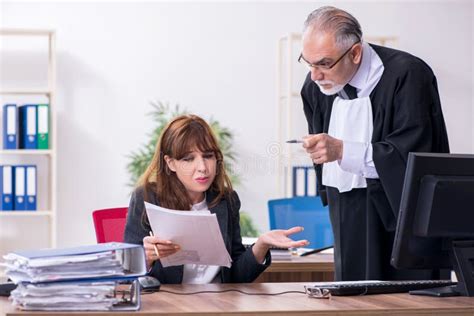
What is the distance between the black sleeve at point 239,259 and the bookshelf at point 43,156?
323 centimetres

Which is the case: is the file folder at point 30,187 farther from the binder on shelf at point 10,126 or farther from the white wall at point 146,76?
the white wall at point 146,76

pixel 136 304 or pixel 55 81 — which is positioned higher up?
pixel 55 81

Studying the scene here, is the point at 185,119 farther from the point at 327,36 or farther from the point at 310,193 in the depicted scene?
the point at 310,193

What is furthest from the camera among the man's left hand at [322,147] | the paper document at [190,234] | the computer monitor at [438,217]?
the man's left hand at [322,147]

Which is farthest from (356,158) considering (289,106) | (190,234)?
(289,106)

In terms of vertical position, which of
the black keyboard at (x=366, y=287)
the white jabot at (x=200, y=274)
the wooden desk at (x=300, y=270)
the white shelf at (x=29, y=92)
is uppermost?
the white shelf at (x=29, y=92)

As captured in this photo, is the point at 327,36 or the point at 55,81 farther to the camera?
the point at 55,81

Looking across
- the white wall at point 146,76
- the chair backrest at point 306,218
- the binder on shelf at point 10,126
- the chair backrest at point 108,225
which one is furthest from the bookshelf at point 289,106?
the chair backrest at point 108,225

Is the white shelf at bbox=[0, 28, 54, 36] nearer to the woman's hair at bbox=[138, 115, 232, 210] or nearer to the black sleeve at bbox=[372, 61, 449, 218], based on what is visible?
the woman's hair at bbox=[138, 115, 232, 210]

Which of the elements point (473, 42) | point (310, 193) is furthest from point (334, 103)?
point (473, 42)

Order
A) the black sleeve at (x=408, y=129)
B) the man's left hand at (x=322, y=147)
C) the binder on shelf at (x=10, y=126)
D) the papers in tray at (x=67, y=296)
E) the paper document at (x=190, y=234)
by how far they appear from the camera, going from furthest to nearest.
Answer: the binder on shelf at (x=10, y=126)
the black sleeve at (x=408, y=129)
the man's left hand at (x=322, y=147)
the paper document at (x=190, y=234)
the papers in tray at (x=67, y=296)

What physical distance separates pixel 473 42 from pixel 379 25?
2.50 ft

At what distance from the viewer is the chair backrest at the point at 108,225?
3.30m

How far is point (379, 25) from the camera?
661cm
